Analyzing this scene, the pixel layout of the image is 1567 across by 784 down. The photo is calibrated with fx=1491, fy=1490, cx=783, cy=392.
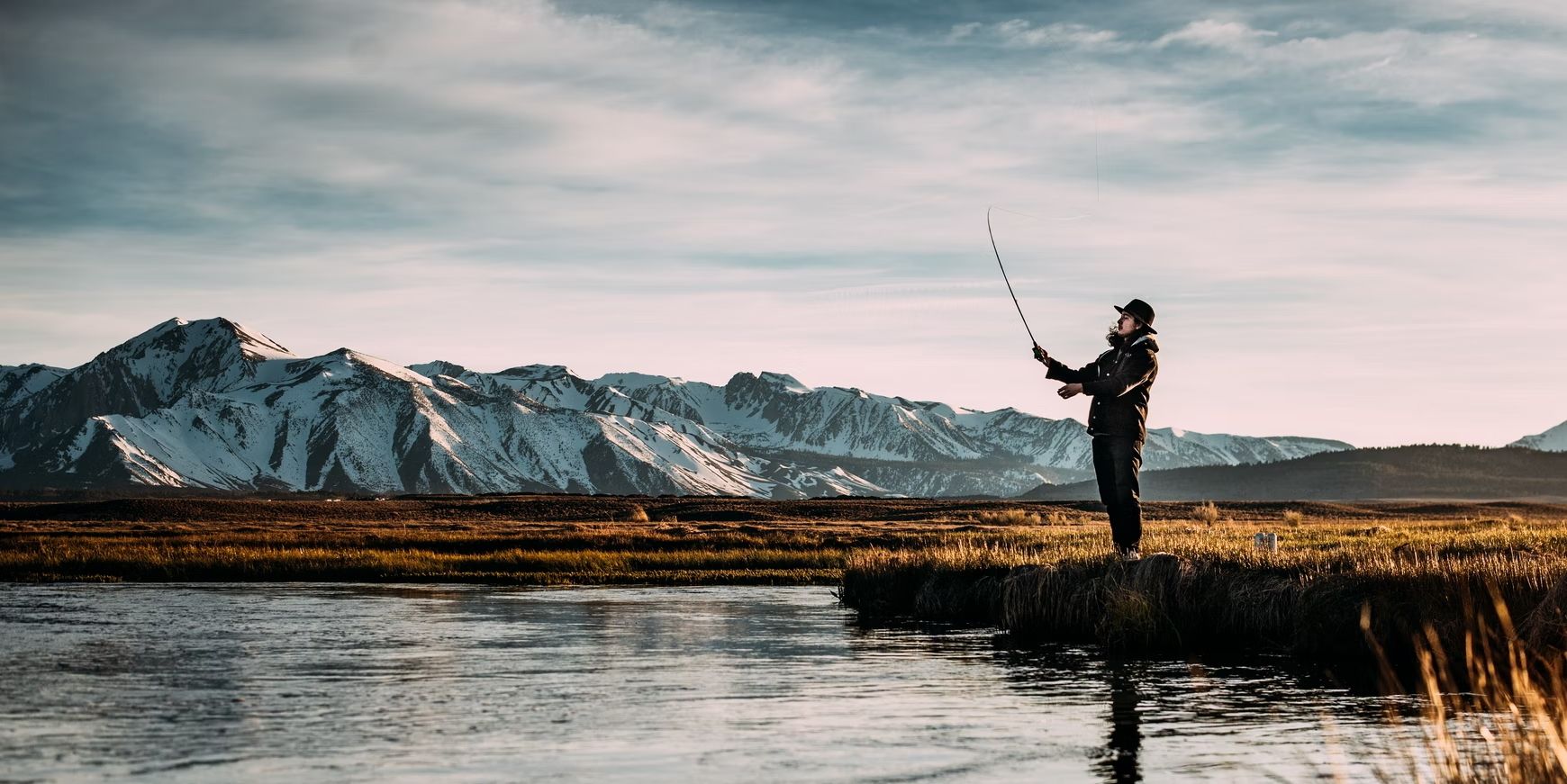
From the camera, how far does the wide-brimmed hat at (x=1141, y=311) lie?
22781 millimetres

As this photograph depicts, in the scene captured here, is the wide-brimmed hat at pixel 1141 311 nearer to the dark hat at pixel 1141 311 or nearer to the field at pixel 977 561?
the dark hat at pixel 1141 311

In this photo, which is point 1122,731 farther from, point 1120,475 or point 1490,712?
point 1120,475

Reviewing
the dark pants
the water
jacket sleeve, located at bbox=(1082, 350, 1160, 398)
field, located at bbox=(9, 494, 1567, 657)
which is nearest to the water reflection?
the water

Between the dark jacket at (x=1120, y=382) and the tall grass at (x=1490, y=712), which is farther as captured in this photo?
the dark jacket at (x=1120, y=382)

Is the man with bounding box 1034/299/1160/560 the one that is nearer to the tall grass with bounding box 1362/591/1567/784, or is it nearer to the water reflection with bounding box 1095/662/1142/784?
the water reflection with bounding box 1095/662/1142/784

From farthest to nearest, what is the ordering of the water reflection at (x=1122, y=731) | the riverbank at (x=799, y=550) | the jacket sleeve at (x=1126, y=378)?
the riverbank at (x=799, y=550) < the jacket sleeve at (x=1126, y=378) < the water reflection at (x=1122, y=731)

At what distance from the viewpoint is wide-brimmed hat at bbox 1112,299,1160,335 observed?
2278 centimetres

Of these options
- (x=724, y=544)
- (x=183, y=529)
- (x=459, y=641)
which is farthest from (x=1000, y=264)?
(x=183, y=529)

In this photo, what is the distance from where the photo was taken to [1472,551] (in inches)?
1105

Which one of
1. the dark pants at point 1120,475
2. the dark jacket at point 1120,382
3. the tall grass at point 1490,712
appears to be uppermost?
the dark jacket at point 1120,382

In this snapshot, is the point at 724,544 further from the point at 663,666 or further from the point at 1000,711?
the point at 1000,711

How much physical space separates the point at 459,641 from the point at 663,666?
A: 4.94 meters

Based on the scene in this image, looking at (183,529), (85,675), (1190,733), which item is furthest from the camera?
(183,529)

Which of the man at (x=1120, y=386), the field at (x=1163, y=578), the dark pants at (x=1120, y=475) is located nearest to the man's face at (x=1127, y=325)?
the man at (x=1120, y=386)
